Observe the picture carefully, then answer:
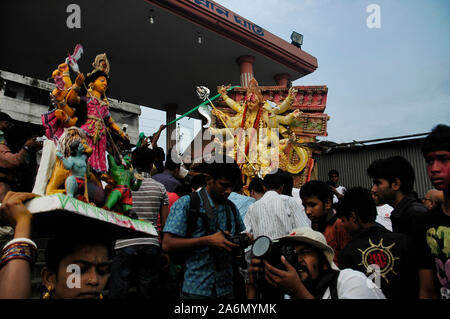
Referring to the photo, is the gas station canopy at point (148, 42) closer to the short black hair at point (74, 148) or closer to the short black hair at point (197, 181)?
the short black hair at point (197, 181)

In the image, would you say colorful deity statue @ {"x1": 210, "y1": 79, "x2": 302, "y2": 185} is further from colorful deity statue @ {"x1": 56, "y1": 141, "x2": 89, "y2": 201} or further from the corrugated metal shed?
colorful deity statue @ {"x1": 56, "y1": 141, "x2": 89, "y2": 201}

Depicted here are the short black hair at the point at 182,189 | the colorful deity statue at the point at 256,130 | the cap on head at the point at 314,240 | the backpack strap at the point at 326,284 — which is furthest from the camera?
the colorful deity statue at the point at 256,130

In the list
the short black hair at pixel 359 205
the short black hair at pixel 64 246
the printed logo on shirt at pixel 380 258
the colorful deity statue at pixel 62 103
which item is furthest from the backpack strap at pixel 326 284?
the colorful deity statue at pixel 62 103

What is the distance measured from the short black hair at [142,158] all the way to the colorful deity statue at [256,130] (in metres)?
4.76

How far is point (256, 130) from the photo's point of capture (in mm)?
9109

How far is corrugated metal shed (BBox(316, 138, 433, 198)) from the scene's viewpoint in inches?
416

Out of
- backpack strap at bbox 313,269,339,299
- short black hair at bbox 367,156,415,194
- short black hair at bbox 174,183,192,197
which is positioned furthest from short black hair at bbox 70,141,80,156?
short black hair at bbox 367,156,415,194

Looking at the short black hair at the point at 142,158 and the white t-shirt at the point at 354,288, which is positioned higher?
the short black hair at the point at 142,158

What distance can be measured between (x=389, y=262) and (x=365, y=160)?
10081mm

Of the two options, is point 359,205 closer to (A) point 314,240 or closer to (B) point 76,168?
(A) point 314,240

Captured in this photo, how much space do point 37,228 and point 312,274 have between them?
1581 mm

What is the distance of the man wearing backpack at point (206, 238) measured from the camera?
2.41 metres

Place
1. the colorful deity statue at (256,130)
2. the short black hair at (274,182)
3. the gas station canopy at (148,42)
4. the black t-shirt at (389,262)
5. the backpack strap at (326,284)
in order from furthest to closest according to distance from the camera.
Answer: the gas station canopy at (148,42) → the colorful deity statue at (256,130) → the short black hair at (274,182) → the black t-shirt at (389,262) → the backpack strap at (326,284)
